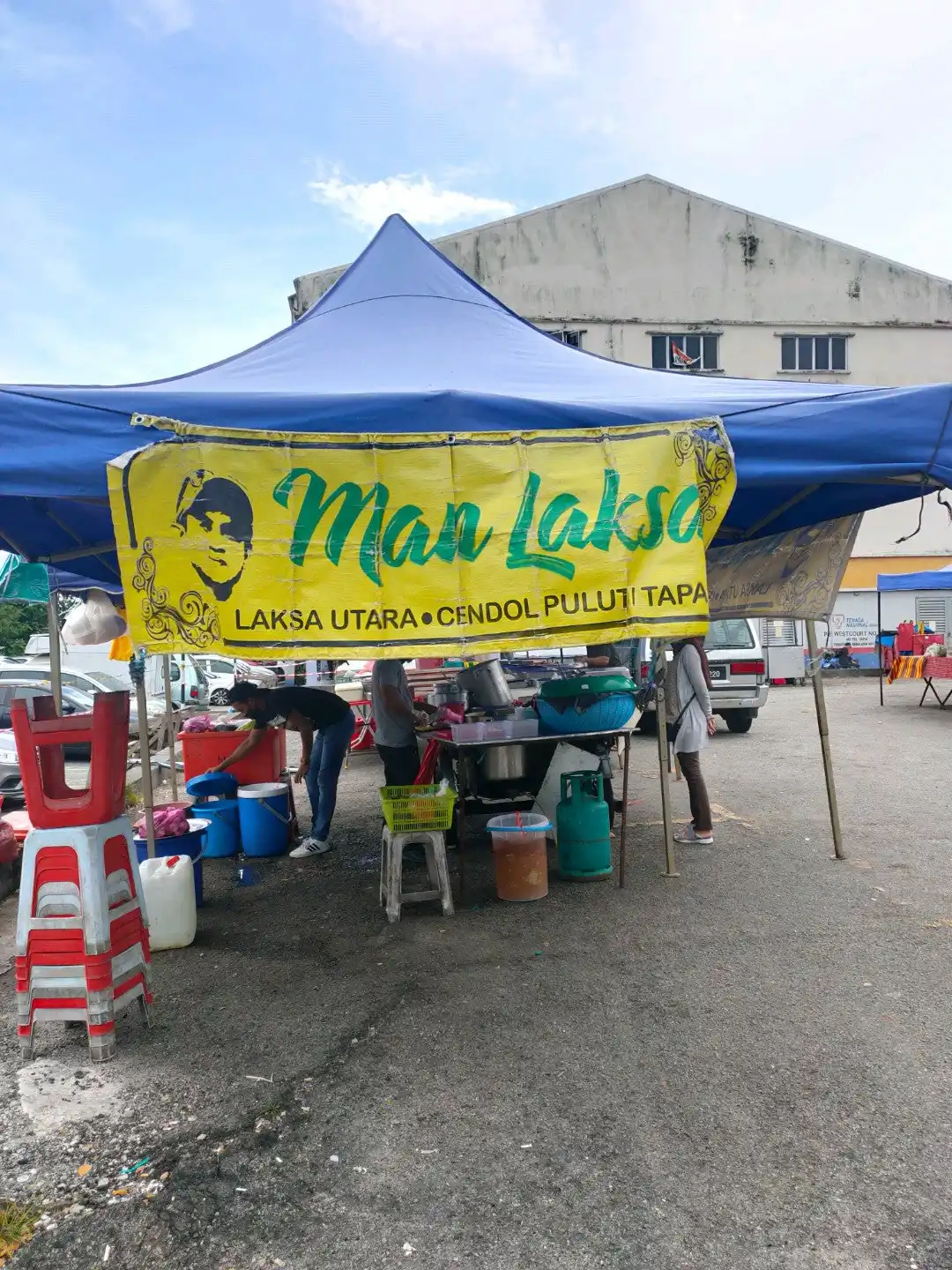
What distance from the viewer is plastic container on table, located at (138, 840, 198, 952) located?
16.3 ft

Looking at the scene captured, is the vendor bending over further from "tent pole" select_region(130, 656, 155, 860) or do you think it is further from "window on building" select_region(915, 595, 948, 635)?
"window on building" select_region(915, 595, 948, 635)

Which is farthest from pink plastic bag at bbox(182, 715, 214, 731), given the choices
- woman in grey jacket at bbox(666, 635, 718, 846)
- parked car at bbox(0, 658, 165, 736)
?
parked car at bbox(0, 658, 165, 736)

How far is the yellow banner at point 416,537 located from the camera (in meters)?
3.43

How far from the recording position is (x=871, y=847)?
673cm

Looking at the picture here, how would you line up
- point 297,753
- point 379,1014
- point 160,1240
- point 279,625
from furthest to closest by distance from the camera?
1. point 297,753
2. point 379,1014
3. point 279,625
4. point 160,1240

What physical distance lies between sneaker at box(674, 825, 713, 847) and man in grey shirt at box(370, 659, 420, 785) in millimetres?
2319

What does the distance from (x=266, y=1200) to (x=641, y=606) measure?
255cm

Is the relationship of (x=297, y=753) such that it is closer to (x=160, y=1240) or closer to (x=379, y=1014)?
(x=379, y=1014)

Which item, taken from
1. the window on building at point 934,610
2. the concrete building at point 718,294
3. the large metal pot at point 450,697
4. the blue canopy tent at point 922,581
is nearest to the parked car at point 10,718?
the large metal pot at point 450,697

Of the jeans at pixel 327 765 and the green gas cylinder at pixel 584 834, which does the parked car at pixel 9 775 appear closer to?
the jeans at pixel 327 765

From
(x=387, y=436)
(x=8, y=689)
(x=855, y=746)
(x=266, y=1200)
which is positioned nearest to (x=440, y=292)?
(x=387, y=436)

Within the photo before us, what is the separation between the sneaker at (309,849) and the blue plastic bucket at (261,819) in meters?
0.22

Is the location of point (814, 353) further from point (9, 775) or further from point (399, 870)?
point (399, 870)

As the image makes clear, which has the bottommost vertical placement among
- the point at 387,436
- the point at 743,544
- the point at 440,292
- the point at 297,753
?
the point at 297,753
